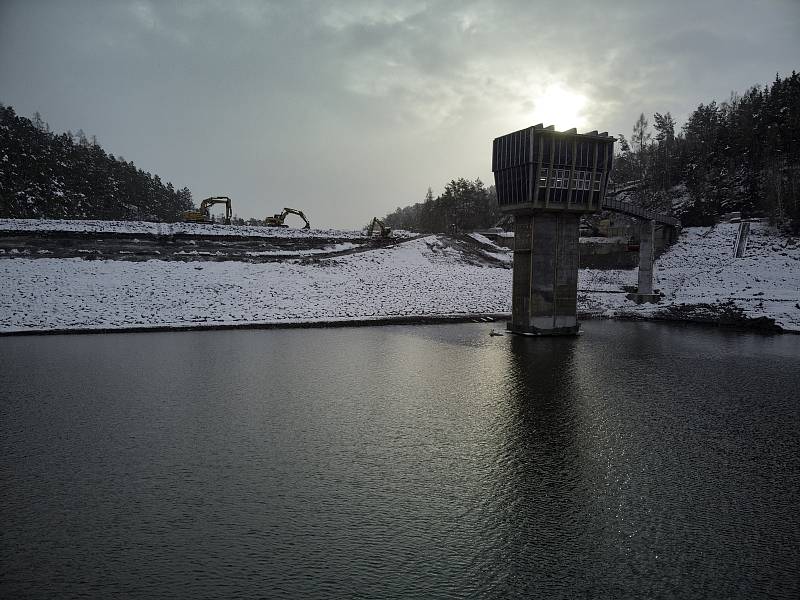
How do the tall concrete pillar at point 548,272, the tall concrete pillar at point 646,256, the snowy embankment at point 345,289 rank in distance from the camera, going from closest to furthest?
the tall concrete pillar at point 548,272
the snowy embankment at point 345,289
the tall concrete pillar at point 646,256

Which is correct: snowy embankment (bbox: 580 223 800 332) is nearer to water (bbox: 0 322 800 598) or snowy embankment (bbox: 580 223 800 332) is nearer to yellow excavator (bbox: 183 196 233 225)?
water (bbox: 0 322 800 598)

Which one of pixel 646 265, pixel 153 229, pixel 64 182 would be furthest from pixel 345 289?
pixel 64 182

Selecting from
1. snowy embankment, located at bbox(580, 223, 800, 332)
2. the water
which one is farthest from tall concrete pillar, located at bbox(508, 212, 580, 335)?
snowy embankment, located at bbox(580, 223, 800, 332)

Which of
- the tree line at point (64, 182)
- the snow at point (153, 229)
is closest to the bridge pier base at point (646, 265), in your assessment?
the snow at point (153, 229)

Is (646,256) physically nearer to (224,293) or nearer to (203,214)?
(224,293)

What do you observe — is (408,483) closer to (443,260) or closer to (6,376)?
(6,376)

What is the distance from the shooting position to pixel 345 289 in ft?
147

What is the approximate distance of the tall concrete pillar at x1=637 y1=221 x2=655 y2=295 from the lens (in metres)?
45.8

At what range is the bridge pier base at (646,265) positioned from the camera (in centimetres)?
4581

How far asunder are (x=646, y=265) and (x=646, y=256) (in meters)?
0.85

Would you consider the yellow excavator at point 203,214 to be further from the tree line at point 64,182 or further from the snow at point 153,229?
the tree line at point 64,182

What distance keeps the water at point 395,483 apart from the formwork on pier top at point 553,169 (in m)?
14.4

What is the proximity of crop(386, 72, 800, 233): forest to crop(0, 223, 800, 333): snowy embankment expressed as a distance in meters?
6.93

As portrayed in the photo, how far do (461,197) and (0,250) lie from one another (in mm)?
87435
